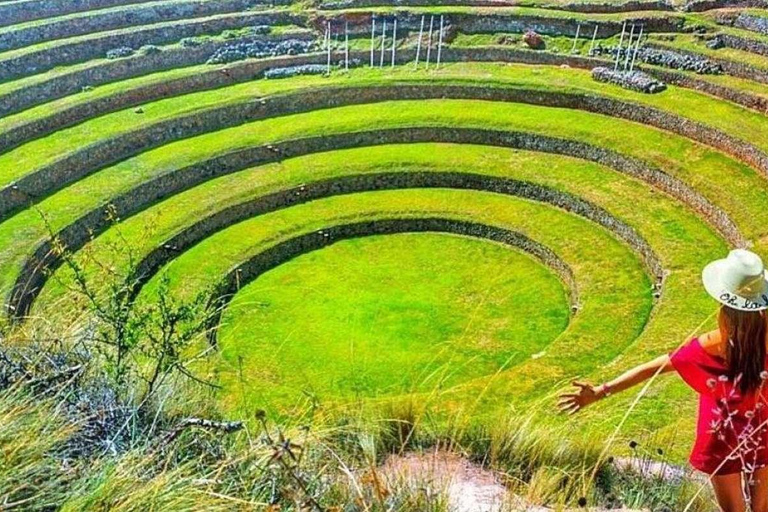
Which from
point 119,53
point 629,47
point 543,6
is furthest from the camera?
point 543,6

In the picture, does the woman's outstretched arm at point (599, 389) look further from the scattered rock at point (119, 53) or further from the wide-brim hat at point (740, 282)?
the scattered rock at point (119, 53)

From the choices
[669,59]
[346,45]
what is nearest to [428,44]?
[346,45]

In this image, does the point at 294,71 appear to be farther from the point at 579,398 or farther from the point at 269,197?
the point at 579,398

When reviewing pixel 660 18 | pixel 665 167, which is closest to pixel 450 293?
pixel 665 167

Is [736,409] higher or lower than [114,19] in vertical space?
higher

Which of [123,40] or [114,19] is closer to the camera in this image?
[123,40]

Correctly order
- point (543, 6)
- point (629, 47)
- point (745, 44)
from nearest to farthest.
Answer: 1. point (745, 44)
2. point (629, 47)
3. point (543, 6)

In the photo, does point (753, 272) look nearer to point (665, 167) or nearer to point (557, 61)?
point (665, 167)

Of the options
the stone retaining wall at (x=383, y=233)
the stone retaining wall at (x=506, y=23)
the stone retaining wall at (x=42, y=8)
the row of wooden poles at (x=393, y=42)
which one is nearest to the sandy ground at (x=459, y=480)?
the stone retaining wall at (x=383, y=233)
